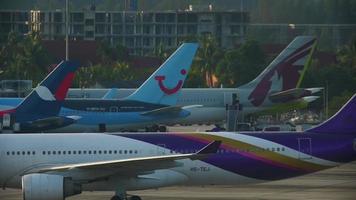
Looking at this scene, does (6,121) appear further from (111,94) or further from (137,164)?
(111,94)

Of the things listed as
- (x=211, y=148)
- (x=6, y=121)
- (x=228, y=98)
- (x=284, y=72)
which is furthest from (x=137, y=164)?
(x=284, y=72)

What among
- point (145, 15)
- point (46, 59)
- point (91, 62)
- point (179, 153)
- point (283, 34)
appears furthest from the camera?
point (145, 15)

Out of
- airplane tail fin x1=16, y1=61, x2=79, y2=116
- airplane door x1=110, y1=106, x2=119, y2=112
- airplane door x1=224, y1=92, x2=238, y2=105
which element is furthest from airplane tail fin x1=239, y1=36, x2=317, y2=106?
airplane tail fin x1=16, y1=61, x2=79, y2=116

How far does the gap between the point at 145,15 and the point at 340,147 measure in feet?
327

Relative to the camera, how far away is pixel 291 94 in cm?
7650

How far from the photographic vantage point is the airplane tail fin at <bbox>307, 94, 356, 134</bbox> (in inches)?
1314

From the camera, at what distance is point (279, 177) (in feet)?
108

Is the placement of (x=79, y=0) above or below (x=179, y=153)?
above

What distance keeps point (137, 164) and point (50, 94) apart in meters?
16.5

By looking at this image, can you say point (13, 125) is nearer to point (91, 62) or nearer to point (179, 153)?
point (179, 153)

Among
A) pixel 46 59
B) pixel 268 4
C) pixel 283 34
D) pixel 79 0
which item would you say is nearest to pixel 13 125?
pixel 268 4

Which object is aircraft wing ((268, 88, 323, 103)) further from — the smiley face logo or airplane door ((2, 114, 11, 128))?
airplane door ((2, 114, 11, 128))

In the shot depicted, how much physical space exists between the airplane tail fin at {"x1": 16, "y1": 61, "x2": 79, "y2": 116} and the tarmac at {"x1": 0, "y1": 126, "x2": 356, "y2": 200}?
9.03 meters

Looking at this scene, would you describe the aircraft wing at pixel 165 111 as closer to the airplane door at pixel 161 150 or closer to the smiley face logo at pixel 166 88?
the smiley face logo at pixel 166 88
